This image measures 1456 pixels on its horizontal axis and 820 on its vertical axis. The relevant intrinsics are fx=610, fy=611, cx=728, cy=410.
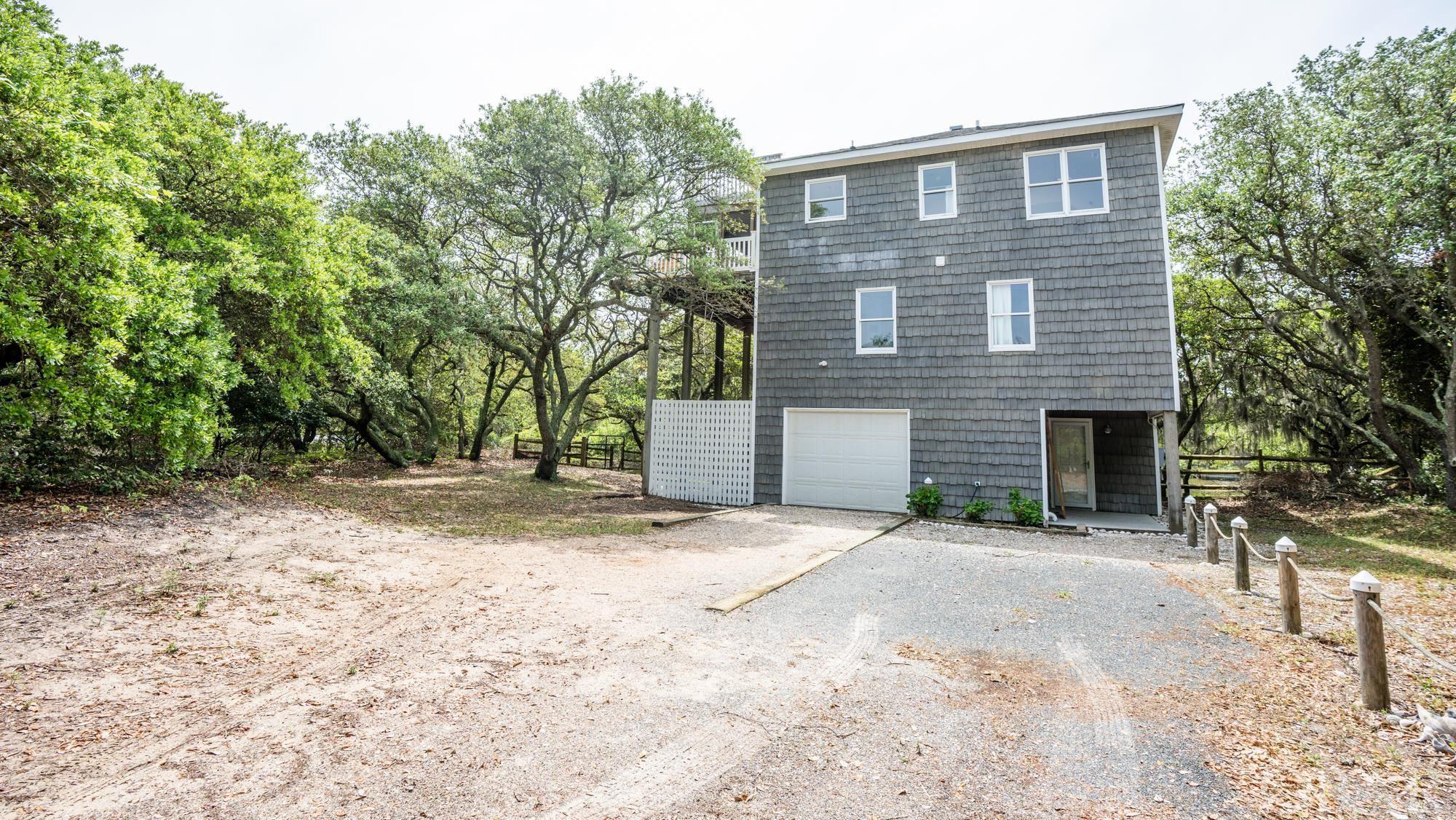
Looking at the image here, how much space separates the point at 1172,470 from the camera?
10.5m

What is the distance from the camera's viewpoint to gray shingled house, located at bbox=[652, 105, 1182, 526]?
10781 millimetres

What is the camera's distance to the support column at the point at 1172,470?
34.0 feet

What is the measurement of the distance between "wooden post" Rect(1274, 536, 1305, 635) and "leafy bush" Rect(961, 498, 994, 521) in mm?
6008

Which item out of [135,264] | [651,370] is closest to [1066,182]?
[651,370]

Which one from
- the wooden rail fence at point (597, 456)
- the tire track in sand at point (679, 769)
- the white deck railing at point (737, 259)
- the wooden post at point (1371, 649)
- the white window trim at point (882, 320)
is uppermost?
the white deck railing at point (737, 259)

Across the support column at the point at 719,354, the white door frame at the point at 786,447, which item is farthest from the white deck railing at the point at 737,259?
the white door frame at the point at 786,447

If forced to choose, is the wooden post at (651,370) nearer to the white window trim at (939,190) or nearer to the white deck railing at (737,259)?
the white deck railing at (737,259)

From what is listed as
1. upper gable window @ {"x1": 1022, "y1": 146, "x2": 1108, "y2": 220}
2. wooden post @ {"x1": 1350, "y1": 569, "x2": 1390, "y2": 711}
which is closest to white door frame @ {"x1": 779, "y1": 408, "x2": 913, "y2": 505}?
upper gable window @ {"x1": 1022, "y1": 146, "x2": 1108, "y2": 220}

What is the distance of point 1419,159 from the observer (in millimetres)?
9227

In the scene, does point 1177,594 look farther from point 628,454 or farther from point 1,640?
point 628,454

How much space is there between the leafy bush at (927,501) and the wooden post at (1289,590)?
629cm

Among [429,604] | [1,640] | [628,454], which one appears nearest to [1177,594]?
[429,604]

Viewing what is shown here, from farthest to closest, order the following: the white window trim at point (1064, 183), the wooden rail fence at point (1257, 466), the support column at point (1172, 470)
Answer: the wooden rail fence at point (1257, 466), the white window trim at point (1064, 183), the support column at point (1172, 470)

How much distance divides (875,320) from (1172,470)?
18.9ft
